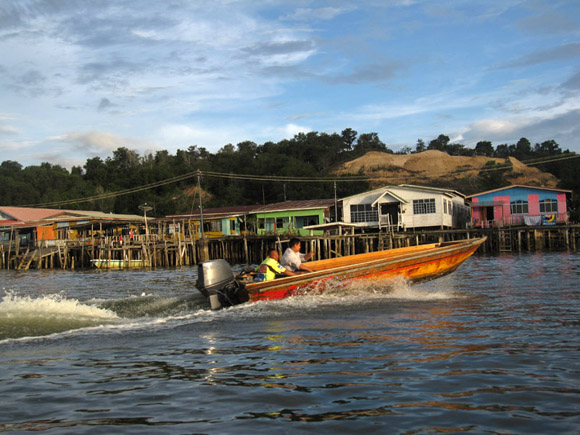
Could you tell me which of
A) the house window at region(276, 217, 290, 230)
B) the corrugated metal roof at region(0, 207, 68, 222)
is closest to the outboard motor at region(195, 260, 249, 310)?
the house window at region(276, 217, 290, 230)

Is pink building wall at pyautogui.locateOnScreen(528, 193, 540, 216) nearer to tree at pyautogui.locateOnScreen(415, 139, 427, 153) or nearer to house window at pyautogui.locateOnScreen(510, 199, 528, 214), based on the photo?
house window at pyautogui.locateOnScreen(510, 199, 528, 214)

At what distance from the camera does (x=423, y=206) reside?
38969mm

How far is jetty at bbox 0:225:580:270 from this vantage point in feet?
114

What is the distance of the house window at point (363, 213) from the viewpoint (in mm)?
40219

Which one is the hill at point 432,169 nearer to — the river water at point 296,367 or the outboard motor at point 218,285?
the outboard motor at point 218,285

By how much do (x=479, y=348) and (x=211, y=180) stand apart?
66037mm

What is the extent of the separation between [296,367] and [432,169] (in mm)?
82739

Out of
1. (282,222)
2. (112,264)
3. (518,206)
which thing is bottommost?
(112,264)

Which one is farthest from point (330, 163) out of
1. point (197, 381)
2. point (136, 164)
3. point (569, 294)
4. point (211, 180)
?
point (197, 381)

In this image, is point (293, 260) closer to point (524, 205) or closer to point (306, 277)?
point (306, 277)

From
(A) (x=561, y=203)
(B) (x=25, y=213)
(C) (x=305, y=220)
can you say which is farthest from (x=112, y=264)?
(A) (x=561, y=203)

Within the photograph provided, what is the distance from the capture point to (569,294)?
1171 centimetres

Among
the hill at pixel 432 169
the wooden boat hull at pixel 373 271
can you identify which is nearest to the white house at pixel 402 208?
the wooden boat hull at pixel 373 271

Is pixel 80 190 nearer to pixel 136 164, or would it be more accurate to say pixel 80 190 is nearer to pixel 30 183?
pixel 30 183
